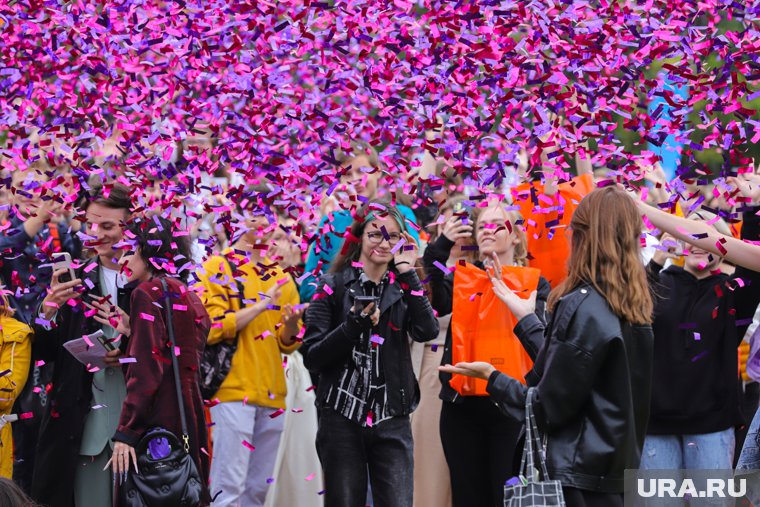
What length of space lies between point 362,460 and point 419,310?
884 mm

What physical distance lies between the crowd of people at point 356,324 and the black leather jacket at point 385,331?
0.01 metres

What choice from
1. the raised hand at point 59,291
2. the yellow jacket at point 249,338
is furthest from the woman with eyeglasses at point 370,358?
the raised hand at point 59,291

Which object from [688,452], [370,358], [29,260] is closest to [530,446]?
[370,358]

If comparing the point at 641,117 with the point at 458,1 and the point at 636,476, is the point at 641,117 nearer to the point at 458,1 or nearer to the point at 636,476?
the point at 458,1

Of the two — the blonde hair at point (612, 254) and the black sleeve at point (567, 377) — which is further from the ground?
the blonde hair at point (612, 254)

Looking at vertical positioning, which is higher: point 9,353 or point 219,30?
point 219,30

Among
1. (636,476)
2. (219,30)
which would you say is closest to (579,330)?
(636,476)

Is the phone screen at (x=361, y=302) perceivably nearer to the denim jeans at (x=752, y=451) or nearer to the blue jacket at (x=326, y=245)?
the blue jacket at (x=326, y=245)

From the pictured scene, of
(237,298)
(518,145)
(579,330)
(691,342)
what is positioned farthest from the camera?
(237,298)

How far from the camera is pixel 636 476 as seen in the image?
4.71 meters

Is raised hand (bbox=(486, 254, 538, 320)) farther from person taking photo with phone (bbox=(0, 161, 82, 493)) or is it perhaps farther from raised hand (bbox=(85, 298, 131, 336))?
person taking photo with phone (bbox=(0, 161, 82, 493))

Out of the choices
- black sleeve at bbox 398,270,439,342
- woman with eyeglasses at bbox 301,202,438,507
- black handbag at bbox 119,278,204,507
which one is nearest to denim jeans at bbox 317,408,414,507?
woman with eyeglasses at bbox 301,202,438,507

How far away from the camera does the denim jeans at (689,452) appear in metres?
6.59

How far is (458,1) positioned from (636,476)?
2.82 meters
